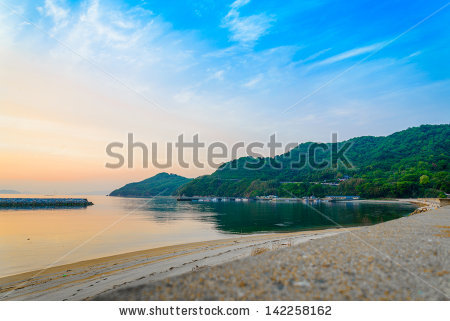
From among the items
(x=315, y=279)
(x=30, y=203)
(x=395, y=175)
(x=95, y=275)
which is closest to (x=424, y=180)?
(x=395, y=175)

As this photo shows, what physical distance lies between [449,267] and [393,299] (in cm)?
312

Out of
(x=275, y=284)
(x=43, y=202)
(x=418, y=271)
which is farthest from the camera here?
(x=43, y=202)

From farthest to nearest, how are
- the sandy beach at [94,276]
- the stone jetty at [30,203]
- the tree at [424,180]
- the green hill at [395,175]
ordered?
the green hill at [395,175] < the tree at [424,180] < the stone jetty at [30,203] < the sandy beach at [94,276]

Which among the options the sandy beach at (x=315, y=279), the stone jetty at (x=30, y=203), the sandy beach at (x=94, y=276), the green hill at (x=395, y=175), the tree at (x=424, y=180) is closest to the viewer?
the sandy beach at (x=315, y=279)

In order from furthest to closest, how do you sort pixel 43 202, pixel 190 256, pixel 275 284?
pixel 43 202
pixel 190 256
pixel 275 284

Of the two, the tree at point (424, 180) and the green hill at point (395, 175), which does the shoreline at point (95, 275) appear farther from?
the tree at point (424, 180)

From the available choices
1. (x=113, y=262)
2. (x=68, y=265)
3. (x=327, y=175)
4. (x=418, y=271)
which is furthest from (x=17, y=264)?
(x=327, y=175)


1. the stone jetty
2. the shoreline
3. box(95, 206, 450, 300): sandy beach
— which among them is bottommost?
the stone jetty

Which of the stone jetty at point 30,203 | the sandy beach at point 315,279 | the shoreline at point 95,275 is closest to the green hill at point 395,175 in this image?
the shoreline at point 95,275

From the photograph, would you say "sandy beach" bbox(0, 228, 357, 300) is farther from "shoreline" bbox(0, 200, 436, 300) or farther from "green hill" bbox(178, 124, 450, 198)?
"green hill" bbox(178, 124, 450, 198)

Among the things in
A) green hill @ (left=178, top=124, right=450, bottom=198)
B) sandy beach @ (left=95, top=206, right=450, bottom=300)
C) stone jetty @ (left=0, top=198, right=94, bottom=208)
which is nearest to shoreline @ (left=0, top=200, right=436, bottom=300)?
sandy beach @ (left=95, top=206, right=450, bottom=300)
